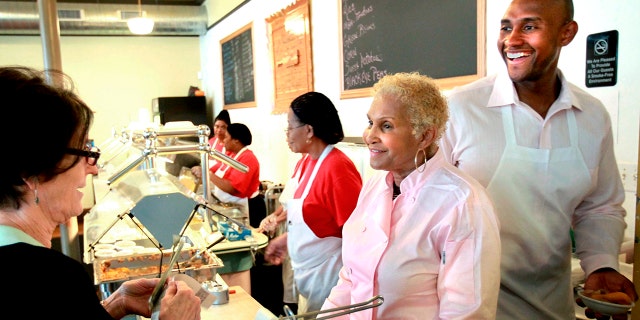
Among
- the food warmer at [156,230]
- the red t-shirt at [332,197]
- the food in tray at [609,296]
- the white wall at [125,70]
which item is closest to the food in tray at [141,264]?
the food warmer at [156,230]

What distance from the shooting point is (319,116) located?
8.61ft

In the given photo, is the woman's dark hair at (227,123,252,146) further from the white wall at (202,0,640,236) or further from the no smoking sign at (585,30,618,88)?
the no smoking sign at (585,30,618,88)

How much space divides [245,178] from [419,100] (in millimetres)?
2955

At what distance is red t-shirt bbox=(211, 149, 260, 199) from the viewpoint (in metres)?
4.22

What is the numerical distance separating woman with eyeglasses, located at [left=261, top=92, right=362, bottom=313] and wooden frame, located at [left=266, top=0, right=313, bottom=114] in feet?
5.08

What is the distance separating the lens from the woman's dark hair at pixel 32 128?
0.98 m

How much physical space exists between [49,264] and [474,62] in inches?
79.5

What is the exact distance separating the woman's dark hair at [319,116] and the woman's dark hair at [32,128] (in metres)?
1.58

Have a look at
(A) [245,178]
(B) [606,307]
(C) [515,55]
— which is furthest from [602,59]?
(A) [245,178]

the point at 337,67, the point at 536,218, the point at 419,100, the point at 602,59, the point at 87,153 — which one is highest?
the point at 337,67

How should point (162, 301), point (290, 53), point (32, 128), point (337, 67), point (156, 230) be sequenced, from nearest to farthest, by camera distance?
Answer: point (32, 128)
point (162, 301)
point (156, 230)
point (337, 67)
point (290, 53)

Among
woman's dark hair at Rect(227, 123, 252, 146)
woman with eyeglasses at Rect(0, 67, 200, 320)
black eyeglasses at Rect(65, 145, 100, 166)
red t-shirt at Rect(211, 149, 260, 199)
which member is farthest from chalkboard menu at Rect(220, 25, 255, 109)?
woman with eyeglasses at Rect(0, 67, 200, 320)

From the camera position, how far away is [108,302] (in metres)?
1.53

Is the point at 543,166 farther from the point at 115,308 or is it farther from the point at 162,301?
the point at 115,308
